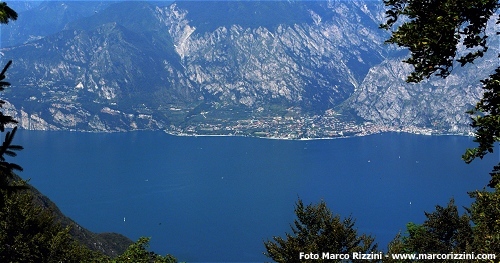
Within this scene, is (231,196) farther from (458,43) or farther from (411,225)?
(458,43)

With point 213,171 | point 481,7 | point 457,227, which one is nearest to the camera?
point 481,7

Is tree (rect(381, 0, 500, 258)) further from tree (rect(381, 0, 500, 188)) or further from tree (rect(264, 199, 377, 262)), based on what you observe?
tree (rect(264, 199, 377, 262))

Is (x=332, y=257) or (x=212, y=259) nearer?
(x=332, y=257)

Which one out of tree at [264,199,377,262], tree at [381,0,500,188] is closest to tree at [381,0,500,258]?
tree at [381,0,500,188]

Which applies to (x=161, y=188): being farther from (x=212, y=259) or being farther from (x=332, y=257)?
(x=332, y=257)

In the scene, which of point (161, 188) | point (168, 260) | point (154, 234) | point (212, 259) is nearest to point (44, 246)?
point (168, 260)

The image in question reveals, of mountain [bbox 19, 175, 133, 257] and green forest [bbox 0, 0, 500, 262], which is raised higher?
mountain [bbox 19, 175, 133, 257]

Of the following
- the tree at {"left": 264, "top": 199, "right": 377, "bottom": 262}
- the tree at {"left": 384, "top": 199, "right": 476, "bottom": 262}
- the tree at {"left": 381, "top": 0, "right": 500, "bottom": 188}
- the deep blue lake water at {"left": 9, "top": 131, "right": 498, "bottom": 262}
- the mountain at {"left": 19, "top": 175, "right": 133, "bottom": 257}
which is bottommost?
the tree at {"left": 264, "top": 199, "right": 377, "bottom": 262}

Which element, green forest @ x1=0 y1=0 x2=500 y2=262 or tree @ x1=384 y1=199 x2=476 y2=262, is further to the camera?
tree @ x1=384 y1=199 x2=476 y2=262

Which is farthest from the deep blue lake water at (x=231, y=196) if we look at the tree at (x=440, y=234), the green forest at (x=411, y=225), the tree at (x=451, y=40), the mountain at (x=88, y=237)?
the tree at (x=451, y=40)
